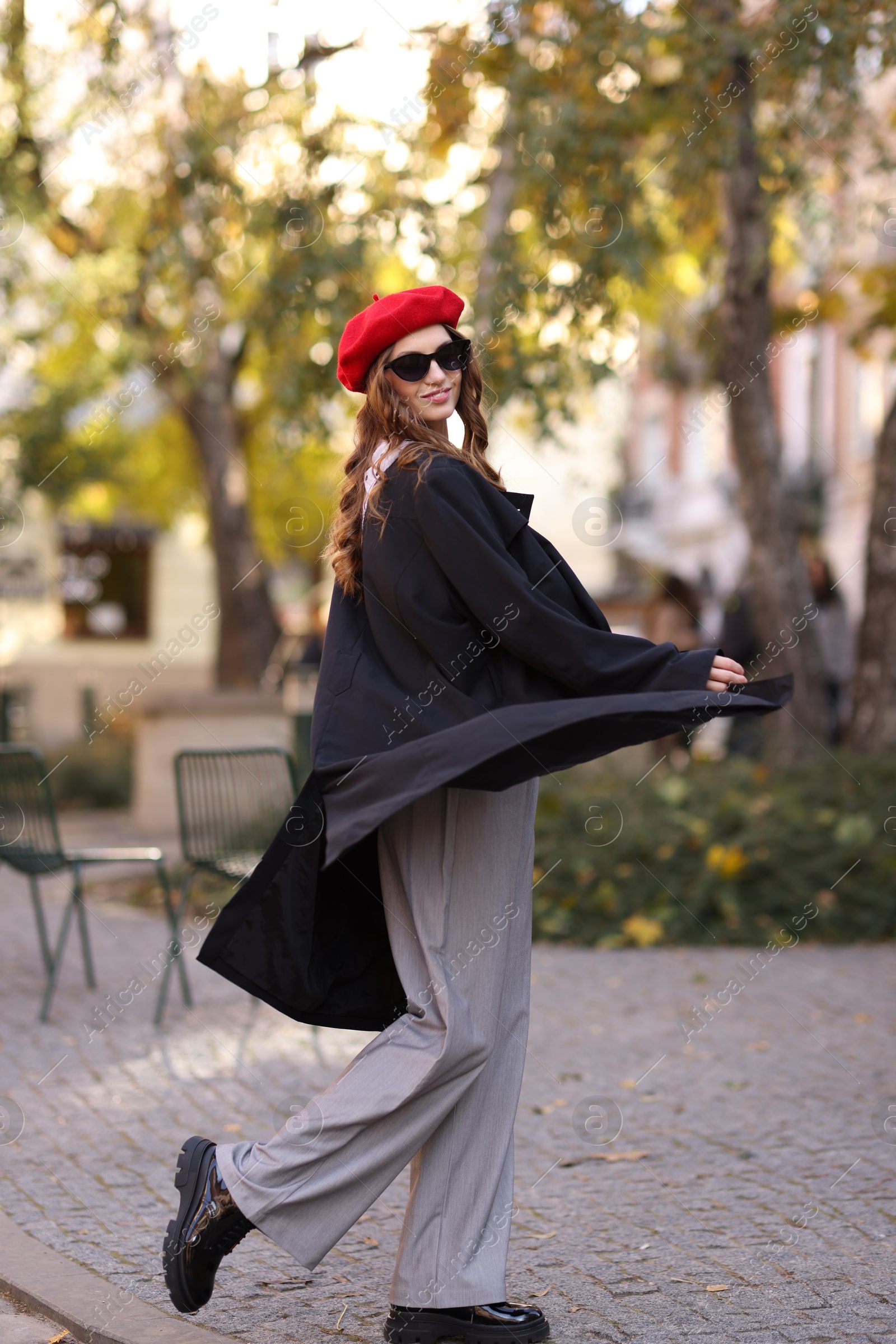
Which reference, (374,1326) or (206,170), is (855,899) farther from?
(206,170)

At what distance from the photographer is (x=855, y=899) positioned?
8141 millimetres

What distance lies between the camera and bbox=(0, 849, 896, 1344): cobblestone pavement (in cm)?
327

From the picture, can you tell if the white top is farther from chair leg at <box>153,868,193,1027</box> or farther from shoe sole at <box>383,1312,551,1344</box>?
chair leg at <box>153,868,193,1027</box>

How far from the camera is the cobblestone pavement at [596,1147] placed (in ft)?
10.7

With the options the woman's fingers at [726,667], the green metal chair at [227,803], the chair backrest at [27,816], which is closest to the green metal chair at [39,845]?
the chair backrest at [27,816]

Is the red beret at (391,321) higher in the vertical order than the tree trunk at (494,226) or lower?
lower

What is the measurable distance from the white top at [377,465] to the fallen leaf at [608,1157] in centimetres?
219

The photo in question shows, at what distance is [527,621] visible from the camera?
2840 millimetres

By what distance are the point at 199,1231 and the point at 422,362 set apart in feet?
5.72

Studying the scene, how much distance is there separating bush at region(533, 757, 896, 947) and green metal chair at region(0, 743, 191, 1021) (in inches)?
93.7

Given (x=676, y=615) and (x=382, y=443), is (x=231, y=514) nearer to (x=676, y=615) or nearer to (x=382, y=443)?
(x=676, y=615)

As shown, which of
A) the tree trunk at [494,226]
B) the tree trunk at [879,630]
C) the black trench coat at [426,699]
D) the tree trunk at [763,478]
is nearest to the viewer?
the black trench coat at [426,699]

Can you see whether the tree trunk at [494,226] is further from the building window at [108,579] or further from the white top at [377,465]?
the building window at [108,579]

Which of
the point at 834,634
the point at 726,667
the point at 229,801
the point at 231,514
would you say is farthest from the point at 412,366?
the point at 231,514
